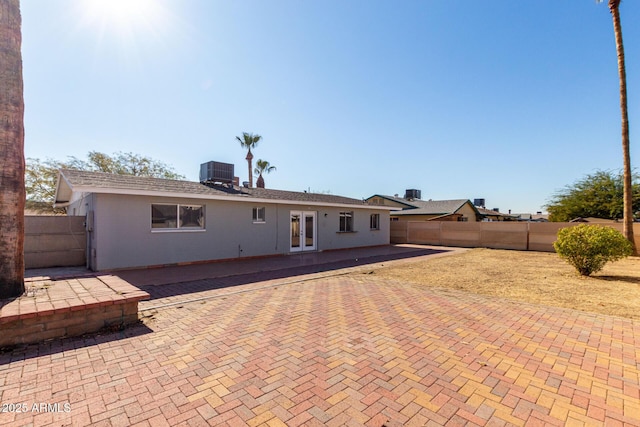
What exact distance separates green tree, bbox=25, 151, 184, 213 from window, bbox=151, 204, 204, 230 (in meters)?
19.4

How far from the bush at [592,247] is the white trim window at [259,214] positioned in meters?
10.9

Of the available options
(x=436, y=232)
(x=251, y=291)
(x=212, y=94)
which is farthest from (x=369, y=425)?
(x=436, y=232)

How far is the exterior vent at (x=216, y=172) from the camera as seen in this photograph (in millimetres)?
13539

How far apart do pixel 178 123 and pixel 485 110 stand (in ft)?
52.9

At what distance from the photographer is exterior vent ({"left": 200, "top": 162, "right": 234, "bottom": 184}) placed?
44.4 ft

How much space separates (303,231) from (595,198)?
2679cm

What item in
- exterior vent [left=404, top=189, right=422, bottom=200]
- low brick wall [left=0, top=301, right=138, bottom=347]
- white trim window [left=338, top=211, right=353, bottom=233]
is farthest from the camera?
exterior vent [left=404, top=189, right=422, bottom=200]

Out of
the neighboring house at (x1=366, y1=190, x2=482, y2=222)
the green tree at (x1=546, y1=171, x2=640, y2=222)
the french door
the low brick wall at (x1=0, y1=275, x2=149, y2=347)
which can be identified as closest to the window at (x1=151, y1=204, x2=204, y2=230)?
the french door

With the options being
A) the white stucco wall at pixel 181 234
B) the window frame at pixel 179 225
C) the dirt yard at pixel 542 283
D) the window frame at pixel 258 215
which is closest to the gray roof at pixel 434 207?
the white stucco wall at pixel 181 234

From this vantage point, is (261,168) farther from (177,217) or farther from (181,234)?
(181,234)

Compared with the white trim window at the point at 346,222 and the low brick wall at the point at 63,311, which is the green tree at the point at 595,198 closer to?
the white trim window at the point at 346,222

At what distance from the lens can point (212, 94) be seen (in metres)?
12.2

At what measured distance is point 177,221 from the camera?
33.7 ft

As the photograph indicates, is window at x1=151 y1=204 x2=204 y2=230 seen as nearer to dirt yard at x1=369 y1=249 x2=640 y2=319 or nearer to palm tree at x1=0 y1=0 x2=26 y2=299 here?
palm tree at x1=0 y1=0 x2=26 y2=299
